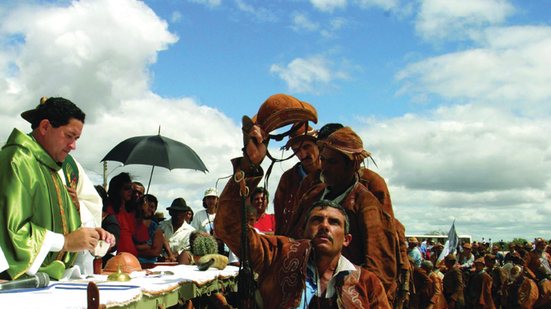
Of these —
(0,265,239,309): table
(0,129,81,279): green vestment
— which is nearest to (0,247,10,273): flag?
(0,129,81,279): green vestment

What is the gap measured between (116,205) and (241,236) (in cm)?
392

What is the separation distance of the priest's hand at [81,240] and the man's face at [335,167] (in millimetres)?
1581

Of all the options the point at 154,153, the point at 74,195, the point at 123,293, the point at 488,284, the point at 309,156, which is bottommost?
the point at 488,284

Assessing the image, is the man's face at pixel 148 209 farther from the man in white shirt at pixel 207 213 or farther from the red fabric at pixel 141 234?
the man in white shirt at pixel 207 213

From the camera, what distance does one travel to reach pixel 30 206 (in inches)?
142

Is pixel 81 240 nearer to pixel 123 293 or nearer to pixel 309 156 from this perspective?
pixel 123 293

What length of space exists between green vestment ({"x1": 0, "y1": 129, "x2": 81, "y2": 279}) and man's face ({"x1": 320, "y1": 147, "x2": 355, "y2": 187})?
1690mm

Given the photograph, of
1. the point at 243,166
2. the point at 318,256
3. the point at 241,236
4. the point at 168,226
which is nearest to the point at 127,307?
the point at 241,236

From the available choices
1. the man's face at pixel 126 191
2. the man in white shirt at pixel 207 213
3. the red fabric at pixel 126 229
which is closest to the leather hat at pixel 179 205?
the man in white shirt at pixel 207 213

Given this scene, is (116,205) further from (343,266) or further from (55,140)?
(343,266)

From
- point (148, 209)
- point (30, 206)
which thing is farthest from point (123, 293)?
point (148, 209)

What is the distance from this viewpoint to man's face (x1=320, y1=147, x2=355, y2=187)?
4.32 metres

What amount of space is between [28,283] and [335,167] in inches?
82.6

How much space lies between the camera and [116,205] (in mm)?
6938
